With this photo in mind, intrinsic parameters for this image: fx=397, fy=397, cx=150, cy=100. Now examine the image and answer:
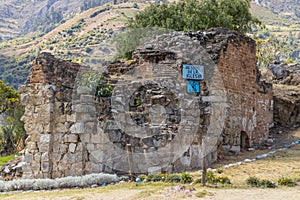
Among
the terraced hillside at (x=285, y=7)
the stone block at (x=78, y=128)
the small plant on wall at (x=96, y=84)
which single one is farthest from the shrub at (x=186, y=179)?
the terraced hillside at (x=285, y=7)

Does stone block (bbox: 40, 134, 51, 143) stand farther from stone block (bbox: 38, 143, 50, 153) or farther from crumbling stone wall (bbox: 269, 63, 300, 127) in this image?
crumbling stone wall (bbox: 269, 63, 300, 127)

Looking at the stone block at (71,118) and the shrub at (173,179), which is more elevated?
the stone block at (71,118)

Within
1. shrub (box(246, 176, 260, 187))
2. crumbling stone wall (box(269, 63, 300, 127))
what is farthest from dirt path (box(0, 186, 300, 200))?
crumbling stone wall (box(269, 63, 300, 127))

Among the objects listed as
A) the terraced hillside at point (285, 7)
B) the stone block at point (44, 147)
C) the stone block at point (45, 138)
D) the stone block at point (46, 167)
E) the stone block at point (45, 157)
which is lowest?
the stone block at point (46, 167)

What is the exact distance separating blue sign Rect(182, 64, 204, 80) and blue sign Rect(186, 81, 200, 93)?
6.0 inches

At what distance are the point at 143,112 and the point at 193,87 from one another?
1.89 meters

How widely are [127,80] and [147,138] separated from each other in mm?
2762

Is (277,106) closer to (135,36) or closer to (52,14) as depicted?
(135,36)

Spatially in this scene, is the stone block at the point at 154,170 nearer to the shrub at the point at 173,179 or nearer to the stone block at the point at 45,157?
the shrub at the point at 173,179

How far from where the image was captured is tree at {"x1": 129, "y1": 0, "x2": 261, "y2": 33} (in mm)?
25953

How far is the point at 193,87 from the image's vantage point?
11773mm

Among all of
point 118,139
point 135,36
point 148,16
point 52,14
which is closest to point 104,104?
point 118,139

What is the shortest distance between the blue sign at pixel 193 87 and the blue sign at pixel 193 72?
152 millimetres

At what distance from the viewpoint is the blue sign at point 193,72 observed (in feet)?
38.8
